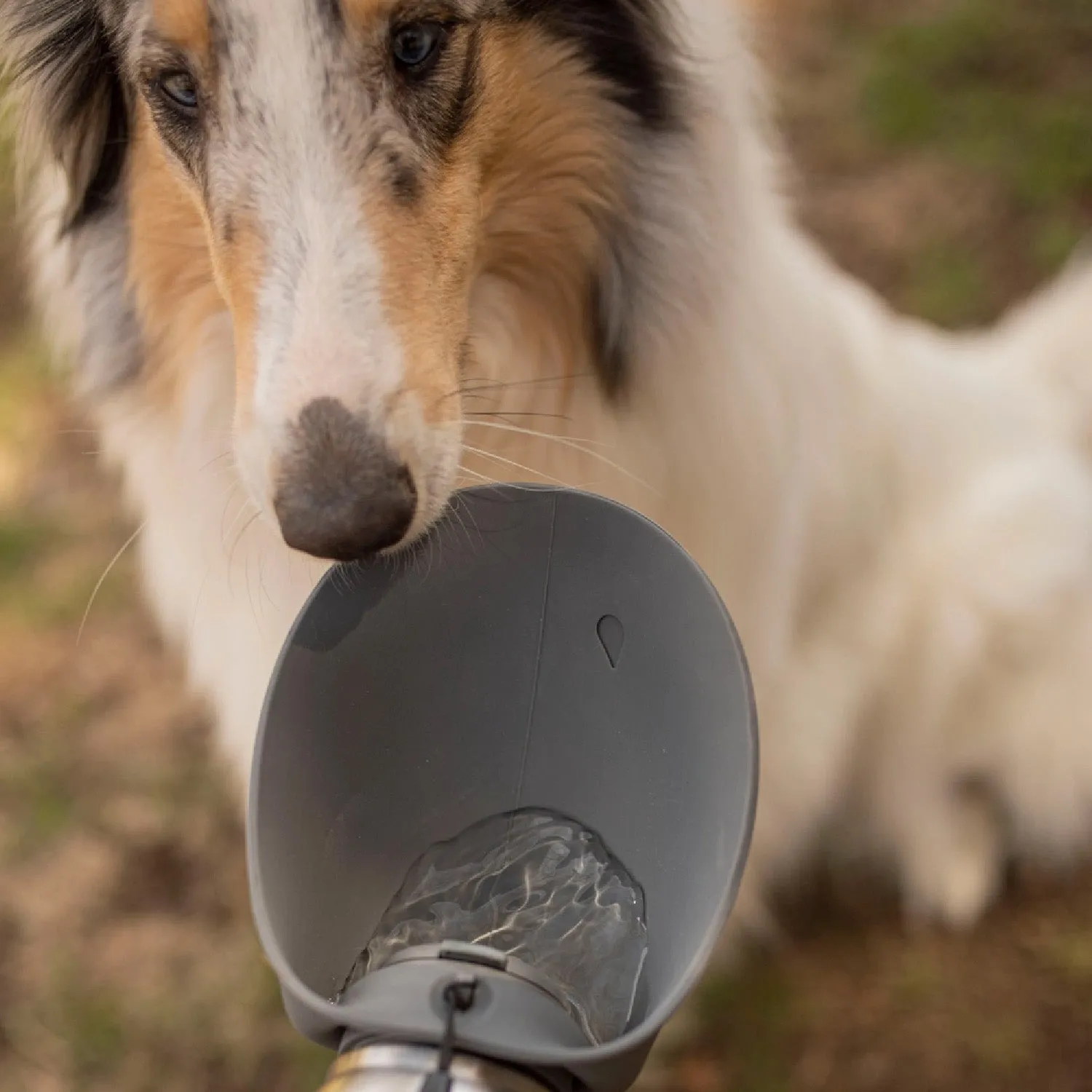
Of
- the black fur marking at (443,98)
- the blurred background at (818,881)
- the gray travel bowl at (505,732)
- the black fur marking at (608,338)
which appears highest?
the black fur marking at (443,98)

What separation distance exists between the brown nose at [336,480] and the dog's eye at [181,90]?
0.49 m

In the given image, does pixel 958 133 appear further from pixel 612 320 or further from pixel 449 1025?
pixel 449 1025

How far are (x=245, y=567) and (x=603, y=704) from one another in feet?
2.23

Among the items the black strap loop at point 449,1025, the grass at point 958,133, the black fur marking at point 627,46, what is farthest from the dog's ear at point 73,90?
the grass at point 958,133

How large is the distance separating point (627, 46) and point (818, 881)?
1.82 metres

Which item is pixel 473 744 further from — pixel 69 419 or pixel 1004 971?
pixel 69 419

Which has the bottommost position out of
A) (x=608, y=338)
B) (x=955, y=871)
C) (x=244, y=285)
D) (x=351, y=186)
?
(x=955, y=871)

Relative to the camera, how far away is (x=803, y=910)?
256 cm

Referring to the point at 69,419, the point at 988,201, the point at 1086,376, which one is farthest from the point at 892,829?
the point at 69,419

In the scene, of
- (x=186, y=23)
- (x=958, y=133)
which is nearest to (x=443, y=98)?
(x=186, y=23)

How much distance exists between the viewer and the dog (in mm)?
1312

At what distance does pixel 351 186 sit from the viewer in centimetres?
134

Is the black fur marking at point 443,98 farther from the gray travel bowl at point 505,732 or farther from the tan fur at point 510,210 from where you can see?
the gray travel bowl at point 505,732

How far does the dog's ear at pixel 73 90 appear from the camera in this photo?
5.16 feet
